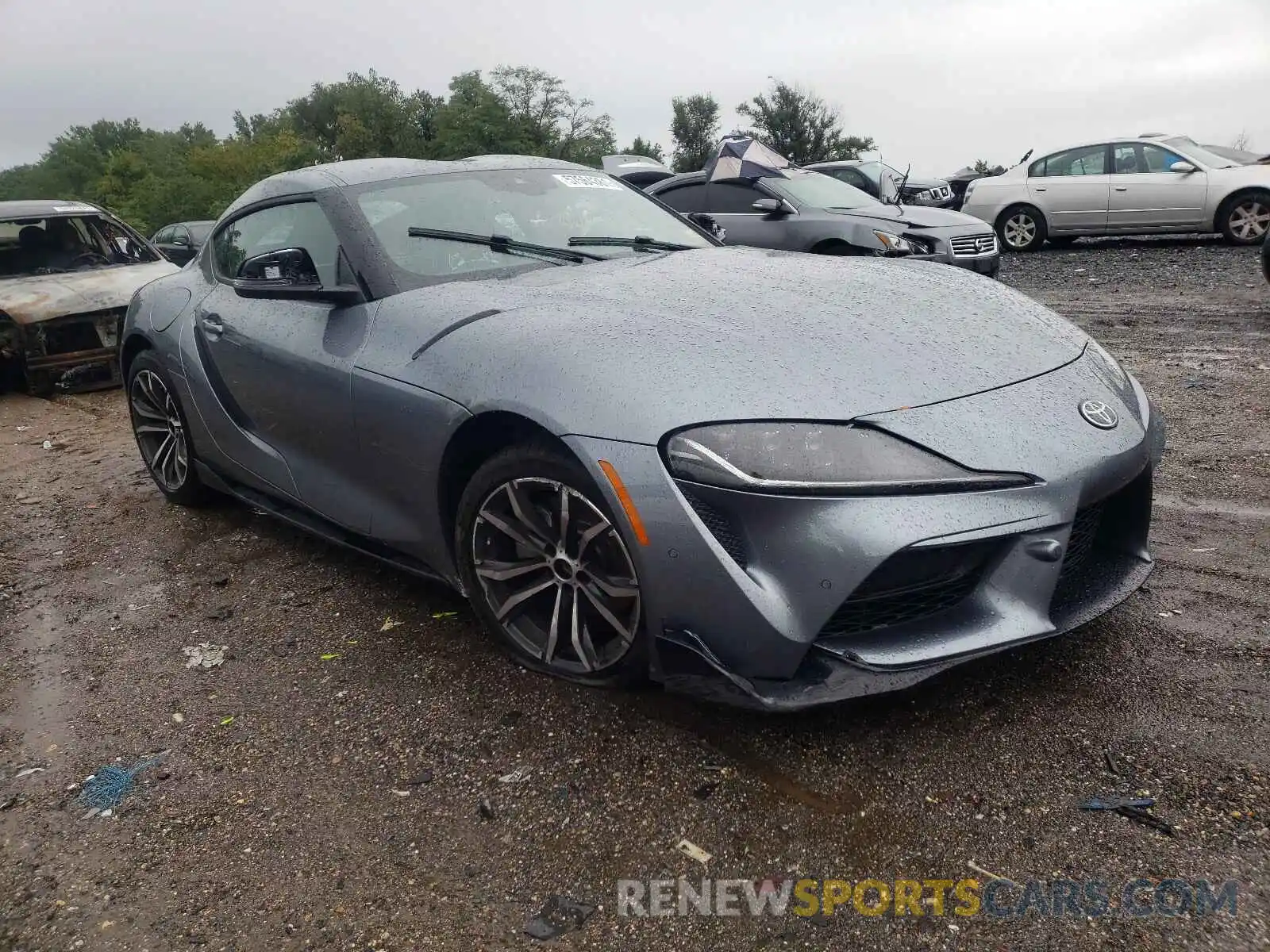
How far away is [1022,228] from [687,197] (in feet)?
18.0

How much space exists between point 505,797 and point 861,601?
95 cm

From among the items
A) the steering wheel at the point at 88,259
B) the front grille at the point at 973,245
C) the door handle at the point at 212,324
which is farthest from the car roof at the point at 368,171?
the front grille at the point at 973,245

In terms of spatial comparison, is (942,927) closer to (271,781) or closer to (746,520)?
(746,520)

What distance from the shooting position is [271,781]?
248 centimetres

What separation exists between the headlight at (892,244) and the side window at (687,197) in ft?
6.47

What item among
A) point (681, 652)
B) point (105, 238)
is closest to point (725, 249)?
point (681, 652)

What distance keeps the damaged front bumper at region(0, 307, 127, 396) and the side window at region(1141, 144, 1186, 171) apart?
1152cm

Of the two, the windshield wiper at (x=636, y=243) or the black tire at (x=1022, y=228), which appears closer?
the windshield wiper at (x=636, y=243)

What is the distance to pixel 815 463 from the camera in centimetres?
212

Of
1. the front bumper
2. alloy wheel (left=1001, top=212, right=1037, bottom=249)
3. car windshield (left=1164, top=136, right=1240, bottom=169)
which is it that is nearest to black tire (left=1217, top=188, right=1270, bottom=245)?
car windshield (left=1164, top=136, right=1240, bottom=169)

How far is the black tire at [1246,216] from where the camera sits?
11.6 metres

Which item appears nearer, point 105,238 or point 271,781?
point 271,781

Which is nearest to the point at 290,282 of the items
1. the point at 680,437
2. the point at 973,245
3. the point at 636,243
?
the point at 636,243

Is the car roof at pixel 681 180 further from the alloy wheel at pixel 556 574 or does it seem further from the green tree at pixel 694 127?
the green tree at pixel 694 127
